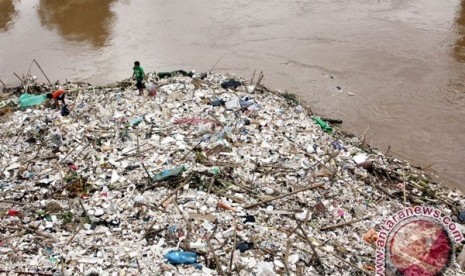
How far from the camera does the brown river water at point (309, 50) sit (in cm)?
823

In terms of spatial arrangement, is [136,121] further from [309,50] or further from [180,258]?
[309,50]

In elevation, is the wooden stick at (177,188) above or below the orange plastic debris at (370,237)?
above

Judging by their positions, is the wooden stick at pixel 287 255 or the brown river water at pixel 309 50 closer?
the wooden stick at pixel 287 255

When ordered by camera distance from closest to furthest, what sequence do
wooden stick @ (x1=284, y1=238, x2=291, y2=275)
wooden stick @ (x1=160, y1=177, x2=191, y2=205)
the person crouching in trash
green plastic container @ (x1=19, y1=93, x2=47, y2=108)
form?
wooden stick @ (x1=284, y1=238, x2=291, y2=275)
wooden stick @ (x1=160, y1=177, x2=191, y2=205)
the person crouching in trash
green plastic container @ (x1=19, y1=93, x2=47, y2=108)

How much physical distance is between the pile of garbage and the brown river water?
136 cm

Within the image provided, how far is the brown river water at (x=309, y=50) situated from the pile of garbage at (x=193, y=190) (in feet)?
4.48

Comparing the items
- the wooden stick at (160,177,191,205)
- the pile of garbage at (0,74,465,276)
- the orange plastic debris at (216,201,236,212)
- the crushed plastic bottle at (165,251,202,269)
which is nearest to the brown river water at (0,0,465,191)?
the pile of garbage at (0,74,465,276)

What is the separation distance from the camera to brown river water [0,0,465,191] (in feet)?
27.0

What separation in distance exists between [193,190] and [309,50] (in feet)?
24.1

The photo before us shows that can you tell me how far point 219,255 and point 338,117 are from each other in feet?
16.2

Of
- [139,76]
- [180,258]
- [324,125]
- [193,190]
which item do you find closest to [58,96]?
[139,76]

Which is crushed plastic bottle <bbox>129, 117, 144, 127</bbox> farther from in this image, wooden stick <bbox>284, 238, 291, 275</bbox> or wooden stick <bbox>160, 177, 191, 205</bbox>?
wooden stick <bbox>284, 238, 291, 275</bbox>

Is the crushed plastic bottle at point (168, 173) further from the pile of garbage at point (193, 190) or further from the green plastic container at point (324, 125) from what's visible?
the green plastic container at point (324, 125)

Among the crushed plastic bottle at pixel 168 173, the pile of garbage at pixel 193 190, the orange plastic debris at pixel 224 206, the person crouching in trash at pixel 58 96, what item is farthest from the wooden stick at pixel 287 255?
the person crouching in trash at pixel 58 96
